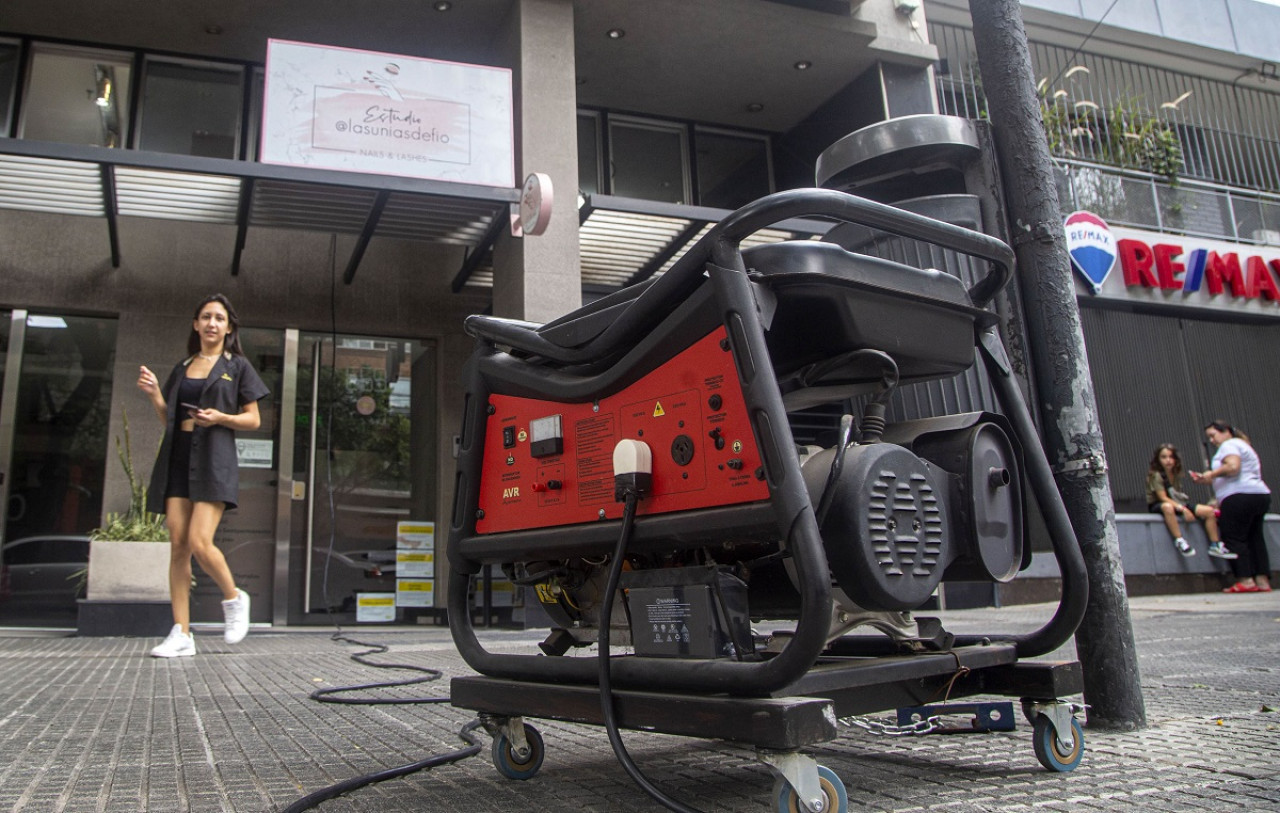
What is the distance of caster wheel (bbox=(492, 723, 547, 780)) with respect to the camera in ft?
6.33

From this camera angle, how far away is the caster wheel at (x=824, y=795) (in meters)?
1.39

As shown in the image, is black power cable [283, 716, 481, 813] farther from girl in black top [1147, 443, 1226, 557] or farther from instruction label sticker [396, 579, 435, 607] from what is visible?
girl in black top [1147, 443, 1226, 557]

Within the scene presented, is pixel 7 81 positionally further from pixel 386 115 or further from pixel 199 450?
pixel 199 450

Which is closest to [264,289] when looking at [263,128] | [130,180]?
[130,180]

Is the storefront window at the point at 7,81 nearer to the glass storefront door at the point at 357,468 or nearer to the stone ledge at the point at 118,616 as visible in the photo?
the glass storefront door at the point at 357,468

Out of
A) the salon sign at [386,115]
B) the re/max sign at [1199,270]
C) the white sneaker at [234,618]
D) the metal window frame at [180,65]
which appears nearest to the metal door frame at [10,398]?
the metal window frame at [180,65]

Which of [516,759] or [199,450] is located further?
[199,450]

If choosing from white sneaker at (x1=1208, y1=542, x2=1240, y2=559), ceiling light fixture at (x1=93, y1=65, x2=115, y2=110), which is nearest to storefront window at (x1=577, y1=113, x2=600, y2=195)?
ceiling light fixture at (x1=93, y1=65, x2=115, y2=110)

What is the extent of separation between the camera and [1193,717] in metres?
2.46

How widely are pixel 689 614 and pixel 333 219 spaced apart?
279 inches

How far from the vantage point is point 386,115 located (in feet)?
23.8

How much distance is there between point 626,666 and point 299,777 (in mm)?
848

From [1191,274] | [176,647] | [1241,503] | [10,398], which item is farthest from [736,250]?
[1191,274]

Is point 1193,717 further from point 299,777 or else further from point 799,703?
point 299,777
